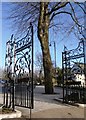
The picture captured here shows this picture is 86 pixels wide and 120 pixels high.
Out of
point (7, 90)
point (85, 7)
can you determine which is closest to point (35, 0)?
point (85, 7)

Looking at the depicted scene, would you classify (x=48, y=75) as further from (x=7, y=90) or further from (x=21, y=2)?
(x=7, y=90)

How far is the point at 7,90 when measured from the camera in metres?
11.0

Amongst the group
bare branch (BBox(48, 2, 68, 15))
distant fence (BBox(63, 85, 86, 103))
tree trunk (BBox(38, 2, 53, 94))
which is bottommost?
distant fence (BBox(63, 85, 86, 103))

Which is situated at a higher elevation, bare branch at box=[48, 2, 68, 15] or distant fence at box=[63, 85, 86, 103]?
bare branch at box=[48, 2, 68, 15]

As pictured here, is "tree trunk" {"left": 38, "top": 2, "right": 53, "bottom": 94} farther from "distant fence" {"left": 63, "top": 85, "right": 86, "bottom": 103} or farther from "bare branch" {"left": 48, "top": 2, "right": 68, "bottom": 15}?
"distant fence" {"left": 63, "top": 85, "right": 86, "bottom": 103}

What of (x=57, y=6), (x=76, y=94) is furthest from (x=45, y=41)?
(x=76, y=94)

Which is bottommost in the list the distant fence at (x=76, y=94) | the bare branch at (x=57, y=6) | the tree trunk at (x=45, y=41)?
the distant fence at (x=76, y=94)

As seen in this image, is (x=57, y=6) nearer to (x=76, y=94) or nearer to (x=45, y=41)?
(x=45, y=41)

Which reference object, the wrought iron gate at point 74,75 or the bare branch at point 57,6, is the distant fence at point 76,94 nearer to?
the wrought iron gate at point 74,75

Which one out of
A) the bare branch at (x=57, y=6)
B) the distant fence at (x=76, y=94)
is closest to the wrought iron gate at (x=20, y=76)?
the distant fence at (x=76, y=94)

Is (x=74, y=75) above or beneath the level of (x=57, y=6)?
beneath

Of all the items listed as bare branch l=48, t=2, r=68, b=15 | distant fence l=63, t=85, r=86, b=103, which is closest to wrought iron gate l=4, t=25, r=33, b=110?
distant fence l=63, t=85, r=86, b=103

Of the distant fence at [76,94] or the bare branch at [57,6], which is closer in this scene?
the distant fence at [76,94]

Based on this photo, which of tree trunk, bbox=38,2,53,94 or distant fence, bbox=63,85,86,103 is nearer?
distant fence, bbox=63,85,86,103
